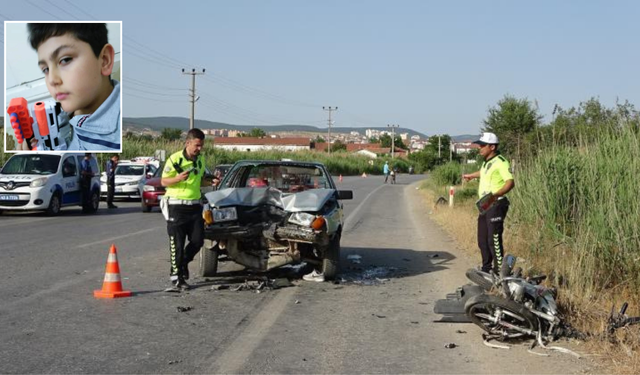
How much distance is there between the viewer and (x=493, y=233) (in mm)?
9828

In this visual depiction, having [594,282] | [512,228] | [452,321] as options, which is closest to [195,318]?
[452,321]

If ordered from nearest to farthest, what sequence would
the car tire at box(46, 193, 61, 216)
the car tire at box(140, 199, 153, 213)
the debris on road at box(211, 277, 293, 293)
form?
the debris on road at box(211, 277, 293, 293)
the car tire at box(46, 193, 61, 216)
the car tire at box(140, 199, 153, 213)

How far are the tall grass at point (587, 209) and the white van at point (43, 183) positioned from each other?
1319cm

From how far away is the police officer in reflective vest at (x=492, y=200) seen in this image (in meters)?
9.83

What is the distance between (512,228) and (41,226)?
35.3ft

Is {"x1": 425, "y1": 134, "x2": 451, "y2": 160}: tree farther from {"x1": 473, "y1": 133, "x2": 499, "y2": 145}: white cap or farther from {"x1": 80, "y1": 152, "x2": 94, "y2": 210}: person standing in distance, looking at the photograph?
{"x1": 473, "y1": 133, "x2": 499, "y2": 145}: white cap

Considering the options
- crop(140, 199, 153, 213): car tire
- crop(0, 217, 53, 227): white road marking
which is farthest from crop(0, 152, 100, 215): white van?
crop(140, 199, 153, 213): car tire

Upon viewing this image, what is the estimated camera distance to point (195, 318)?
25.8 ft

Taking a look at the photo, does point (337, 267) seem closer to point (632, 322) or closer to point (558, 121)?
point (632, 322)

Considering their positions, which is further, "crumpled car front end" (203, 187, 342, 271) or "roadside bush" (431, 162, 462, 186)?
"roadside bush" (431, 162, 462, 186)

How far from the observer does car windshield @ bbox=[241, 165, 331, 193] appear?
1187cm

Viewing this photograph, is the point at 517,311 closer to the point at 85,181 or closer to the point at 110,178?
the point at 85,181

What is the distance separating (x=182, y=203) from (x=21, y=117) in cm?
2419

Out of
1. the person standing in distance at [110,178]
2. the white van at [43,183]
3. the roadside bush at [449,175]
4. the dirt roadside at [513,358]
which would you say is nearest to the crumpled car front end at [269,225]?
the dirt roadside at [513,358]
